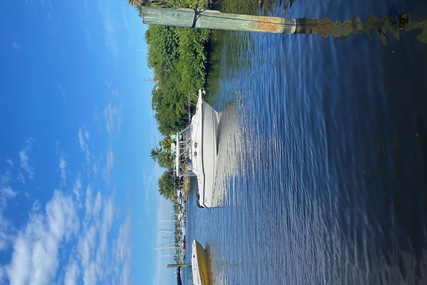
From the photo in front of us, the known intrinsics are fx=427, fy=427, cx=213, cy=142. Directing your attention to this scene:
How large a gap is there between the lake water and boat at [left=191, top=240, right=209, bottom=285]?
9.51 m

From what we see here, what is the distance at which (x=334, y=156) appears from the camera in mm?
13625

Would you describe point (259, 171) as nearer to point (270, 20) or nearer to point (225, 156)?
point (225, 156)

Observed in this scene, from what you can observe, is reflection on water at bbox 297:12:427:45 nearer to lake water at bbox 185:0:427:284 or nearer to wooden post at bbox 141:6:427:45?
wooden post at bbox 141:6:427:45

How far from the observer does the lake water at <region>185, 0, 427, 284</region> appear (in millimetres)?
9961

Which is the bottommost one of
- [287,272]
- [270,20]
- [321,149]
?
[287,272]

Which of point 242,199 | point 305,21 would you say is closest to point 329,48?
point 305,21

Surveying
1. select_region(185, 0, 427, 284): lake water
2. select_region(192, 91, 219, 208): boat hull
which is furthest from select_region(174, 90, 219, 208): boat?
select_region(185, 0, 427, 284): lake water

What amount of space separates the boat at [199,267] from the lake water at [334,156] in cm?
951

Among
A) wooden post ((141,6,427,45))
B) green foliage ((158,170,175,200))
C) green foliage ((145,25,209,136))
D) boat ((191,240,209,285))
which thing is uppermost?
green foliage ((145,25,209,136))

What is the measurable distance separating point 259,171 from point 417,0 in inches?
567

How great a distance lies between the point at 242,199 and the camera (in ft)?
87.7

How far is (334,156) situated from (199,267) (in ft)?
83.6

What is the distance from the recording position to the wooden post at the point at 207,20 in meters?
11.7

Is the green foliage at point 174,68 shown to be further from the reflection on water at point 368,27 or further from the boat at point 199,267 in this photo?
the reflection on water at point 368,27
